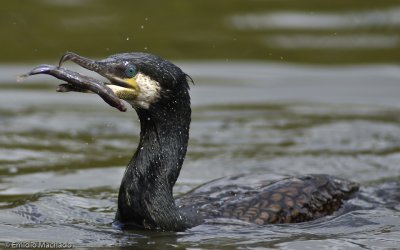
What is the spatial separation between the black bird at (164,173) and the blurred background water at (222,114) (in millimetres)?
148

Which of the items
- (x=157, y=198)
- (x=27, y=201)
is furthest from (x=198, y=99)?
(x=157, y=198)

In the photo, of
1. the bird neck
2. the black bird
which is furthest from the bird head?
the bird neck

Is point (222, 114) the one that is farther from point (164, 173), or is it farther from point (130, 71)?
point (130, 71)

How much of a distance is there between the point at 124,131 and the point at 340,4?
5.89 m

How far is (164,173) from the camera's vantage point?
8.23 metres

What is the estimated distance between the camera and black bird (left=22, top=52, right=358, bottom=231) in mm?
7816

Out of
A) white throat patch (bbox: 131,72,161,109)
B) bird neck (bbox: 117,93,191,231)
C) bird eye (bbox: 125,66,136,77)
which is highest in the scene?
bird eye (bbox: 125,66,136,77)

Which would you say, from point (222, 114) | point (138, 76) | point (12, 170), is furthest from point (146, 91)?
point (222, 114)

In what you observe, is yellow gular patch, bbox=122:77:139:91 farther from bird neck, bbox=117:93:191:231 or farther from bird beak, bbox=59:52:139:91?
bird neck, bbox=117:93:191:231

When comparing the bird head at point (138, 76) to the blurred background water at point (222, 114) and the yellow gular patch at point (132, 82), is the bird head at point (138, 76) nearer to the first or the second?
the yellow gular patch at point (132, 82)

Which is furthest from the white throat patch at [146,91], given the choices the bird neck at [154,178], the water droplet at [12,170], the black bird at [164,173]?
the water droplet at [12,170]

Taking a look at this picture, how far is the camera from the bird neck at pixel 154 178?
8126 mm

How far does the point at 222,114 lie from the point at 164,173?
4891 millimetres

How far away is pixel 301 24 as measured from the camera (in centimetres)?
1642
